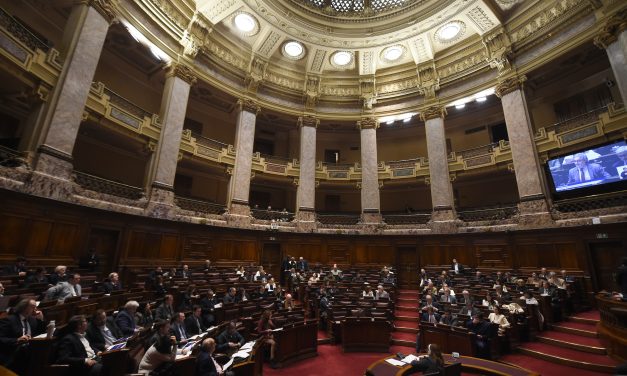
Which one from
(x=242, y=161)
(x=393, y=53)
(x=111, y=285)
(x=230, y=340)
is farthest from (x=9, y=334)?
(x=393, y=53)

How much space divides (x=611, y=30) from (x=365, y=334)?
1414 centimetres

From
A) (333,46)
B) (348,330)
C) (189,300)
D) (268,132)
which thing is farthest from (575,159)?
(268,132)

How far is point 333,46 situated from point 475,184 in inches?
471

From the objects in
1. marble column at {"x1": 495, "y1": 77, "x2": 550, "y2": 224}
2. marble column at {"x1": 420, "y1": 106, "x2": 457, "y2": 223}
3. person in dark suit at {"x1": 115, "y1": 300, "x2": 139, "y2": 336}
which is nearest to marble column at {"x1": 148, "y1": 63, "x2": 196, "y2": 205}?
person in dark suit at {"x1": 115, "y1": 300, "x2": 139, "y2": 336}

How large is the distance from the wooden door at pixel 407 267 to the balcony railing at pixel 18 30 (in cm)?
1605

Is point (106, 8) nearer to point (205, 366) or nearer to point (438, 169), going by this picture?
point (205, 366)

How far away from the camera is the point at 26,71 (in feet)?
28.1

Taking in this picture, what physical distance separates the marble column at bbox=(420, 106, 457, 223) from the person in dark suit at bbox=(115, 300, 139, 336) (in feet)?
44.0

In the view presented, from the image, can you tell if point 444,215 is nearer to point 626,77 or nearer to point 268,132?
point 626,77

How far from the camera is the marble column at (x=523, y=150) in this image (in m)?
12.4

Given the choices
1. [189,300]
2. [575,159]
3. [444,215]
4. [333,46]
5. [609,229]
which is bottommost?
[189,300]

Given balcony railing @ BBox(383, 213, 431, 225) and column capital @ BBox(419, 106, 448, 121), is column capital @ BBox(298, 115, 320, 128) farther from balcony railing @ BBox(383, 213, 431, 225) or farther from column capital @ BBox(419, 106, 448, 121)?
balcony railing @ BBox(383, 213, 431, 225)

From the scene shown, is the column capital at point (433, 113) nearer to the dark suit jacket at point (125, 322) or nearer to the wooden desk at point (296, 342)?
the wooden desk at point (296, 342)

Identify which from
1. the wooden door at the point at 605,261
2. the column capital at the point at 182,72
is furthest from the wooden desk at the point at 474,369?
the column capital at the point at 182,72
